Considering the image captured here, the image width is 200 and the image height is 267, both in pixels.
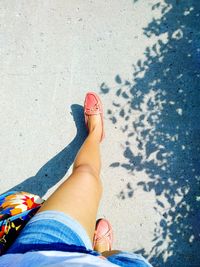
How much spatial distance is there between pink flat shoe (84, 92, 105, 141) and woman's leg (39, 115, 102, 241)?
385 mm

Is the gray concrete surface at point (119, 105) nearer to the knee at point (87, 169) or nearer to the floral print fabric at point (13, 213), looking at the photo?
the knee at point (87, 169)

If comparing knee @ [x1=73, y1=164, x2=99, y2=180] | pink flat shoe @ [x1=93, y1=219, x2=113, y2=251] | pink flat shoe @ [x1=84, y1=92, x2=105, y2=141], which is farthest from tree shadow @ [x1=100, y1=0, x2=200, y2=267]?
knee @ [x1=73, y1=164, x2=99, y2=180]

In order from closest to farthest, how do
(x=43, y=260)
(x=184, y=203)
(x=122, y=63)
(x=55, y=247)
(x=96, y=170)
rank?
(x=43, y=260), (x=55, y=247), (x=96, y=170), (x=184, y=203), (x=122, y=63)

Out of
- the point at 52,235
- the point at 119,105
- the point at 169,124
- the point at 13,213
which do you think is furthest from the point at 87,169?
the point at 169,124

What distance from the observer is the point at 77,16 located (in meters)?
3.93

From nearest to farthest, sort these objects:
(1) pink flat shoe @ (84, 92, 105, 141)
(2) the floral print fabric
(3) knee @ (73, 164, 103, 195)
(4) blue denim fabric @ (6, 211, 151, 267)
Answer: (4) blue denim fabric @ (6, 211, 151, 267) → (2) the floral print fabric → (3) knee @ (73, 164, 103, 195) → (1) pink flat shoe @ (84, 92, 105, 141)

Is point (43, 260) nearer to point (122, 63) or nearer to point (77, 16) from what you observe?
point (122, 63)

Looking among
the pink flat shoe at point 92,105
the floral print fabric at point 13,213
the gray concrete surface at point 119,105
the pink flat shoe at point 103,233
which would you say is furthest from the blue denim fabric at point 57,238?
the pink flat shoe at point 92,105

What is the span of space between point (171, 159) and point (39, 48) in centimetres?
197

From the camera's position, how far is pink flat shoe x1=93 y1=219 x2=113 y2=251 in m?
3.30

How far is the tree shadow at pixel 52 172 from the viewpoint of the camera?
3.60 meters

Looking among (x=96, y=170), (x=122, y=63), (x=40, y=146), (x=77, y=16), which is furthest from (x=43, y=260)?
(x=77, y=16)

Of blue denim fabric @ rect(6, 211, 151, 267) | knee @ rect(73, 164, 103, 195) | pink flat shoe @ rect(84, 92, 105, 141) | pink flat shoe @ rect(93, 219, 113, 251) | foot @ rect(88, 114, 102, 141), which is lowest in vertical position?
pink flat shoe @ rect(93, 219, 113, 251)

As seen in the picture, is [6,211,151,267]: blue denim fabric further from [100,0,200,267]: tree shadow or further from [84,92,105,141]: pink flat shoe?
[84,92,105,141]: pink flat shoe
